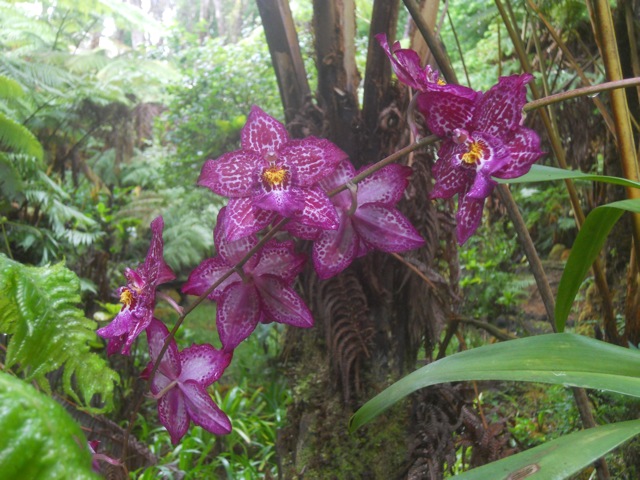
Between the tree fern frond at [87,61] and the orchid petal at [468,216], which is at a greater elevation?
the tree fern frond at [87,61]

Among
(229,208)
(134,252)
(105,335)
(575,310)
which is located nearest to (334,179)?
(229,208)

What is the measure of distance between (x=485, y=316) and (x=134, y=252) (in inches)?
95.0

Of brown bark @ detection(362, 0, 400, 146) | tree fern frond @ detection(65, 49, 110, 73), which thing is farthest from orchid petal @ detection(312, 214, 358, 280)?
tree fern frond @ detection(65, 49, 110, 73)

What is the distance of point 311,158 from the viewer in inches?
20.1

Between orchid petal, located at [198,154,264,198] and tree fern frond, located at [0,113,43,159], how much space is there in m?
2.76

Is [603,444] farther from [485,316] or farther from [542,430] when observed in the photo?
[485,316]

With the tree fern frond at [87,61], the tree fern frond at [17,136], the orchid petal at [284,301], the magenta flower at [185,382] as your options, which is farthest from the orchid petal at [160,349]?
the tree fern frond at [87,61]

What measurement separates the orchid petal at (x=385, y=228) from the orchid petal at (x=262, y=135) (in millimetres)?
102

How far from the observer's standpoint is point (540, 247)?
3.38 metres

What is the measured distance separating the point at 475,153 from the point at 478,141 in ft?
0.04

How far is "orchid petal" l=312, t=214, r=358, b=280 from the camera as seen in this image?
549 mm

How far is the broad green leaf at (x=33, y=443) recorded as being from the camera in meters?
0.17

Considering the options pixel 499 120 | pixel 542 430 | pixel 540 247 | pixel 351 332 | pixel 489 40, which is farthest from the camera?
pixel 489 40

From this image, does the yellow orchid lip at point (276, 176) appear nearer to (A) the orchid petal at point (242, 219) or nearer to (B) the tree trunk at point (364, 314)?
(A) the orchid petal at point (242, 219)
